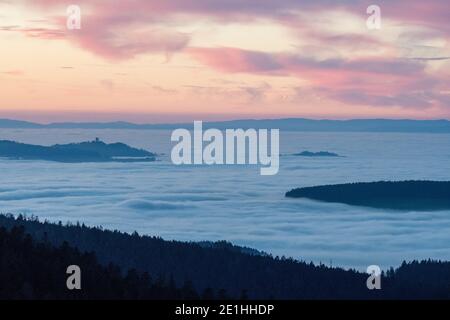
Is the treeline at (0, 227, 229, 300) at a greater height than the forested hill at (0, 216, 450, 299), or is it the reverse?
the forested hill at (0, 216, 450, 299)

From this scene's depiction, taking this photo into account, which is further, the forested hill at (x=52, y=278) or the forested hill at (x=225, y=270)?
the forested hill at (x=225, y=270)

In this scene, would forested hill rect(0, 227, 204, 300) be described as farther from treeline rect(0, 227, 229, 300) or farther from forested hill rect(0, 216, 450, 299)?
forested hill rect(0, 216, 450, 299)

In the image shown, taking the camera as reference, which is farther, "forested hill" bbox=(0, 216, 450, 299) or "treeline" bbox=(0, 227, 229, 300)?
"forested hill" bbox=(0, 216, 450, 299)

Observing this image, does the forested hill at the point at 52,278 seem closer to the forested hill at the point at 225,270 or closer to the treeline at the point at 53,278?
the treeline at the point at 53,278

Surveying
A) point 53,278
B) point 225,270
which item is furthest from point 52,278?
point 225,270

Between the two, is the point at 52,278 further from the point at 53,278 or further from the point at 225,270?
the point at 225,270

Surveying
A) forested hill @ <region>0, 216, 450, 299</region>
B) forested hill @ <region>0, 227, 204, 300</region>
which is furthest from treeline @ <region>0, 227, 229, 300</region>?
forested hill @ <region>0, 216, 450, 299</region>

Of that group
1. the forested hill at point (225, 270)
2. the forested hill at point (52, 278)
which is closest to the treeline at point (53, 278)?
the forested hill at point (52, 278)

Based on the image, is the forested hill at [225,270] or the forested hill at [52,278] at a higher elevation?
the forested hill at [225,270]

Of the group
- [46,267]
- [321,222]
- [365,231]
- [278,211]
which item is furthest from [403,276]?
[278,211]
